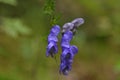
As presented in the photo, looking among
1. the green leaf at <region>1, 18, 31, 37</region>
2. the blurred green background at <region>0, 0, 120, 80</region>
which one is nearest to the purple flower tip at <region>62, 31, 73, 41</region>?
the green leaf at <region>1, 18, 31, 37</region>

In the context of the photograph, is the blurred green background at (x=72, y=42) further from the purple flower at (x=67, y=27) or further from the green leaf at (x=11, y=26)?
the purple flower at (x=67, y=27)

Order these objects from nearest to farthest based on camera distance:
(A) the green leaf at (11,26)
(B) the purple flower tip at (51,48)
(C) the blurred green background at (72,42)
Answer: (B) the purple flower tip at (51,48)
(A) the green leaf at (11,26)
(C) the blurred green background at (72,42)

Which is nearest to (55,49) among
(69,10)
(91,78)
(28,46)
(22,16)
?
(28,46)

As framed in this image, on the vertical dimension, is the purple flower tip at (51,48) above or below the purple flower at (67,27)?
below

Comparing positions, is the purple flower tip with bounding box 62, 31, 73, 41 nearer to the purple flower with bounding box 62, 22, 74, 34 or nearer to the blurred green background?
the purple flower with bounding box 62, 22, 74, 34

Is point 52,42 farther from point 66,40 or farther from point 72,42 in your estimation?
point 72,42

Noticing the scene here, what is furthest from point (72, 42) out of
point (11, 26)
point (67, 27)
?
point (67, 27)

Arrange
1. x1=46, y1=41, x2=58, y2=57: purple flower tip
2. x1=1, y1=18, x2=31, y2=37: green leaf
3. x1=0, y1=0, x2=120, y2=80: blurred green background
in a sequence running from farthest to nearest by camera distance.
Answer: x1=0, y1=0, x2=120, y2=80: blurred green background → x1=1, y1=18, x2=31, y2=37: green leaf → x1=46, y1=41, x2=58, y2=57: purple flower tip

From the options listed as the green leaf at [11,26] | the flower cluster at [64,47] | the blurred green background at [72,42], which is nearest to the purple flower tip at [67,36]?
the flower cluster at [64,47]
